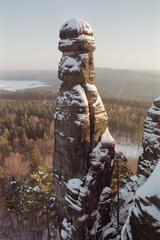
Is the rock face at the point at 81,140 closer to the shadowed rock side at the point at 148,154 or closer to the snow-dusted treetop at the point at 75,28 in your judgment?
the snow-dusted treetop at the point at 75,28

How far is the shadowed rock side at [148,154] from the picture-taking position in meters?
25.3

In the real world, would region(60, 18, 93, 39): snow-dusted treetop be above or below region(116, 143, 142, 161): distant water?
above

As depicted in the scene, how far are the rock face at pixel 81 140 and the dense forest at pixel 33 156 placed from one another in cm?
509

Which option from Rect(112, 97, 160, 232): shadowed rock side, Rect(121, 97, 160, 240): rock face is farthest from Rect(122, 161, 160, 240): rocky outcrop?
Rect(112, 97, 160, 232): shadowed rock side

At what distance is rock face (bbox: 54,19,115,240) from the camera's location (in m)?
24.0

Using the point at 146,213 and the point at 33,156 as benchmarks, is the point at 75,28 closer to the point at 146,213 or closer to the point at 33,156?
the point at 146,213

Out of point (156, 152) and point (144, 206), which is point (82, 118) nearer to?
point (156, 152)

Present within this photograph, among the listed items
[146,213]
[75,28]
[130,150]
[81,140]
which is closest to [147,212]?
[146,213]

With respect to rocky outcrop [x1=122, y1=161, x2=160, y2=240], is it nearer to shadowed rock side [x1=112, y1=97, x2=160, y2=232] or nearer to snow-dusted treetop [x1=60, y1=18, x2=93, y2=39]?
shadowed rock side [x1=112, y1=97, x2=160, y2=232]

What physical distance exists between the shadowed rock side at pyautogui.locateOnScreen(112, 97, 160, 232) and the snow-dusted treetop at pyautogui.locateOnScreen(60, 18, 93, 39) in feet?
25.8

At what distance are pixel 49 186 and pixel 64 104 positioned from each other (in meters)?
15.3

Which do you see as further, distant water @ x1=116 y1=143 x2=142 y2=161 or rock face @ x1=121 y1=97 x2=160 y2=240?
distant water @ x1=116 y1=143 x2=142 y2=161

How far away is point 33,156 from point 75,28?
38.3m

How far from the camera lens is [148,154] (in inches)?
1040
